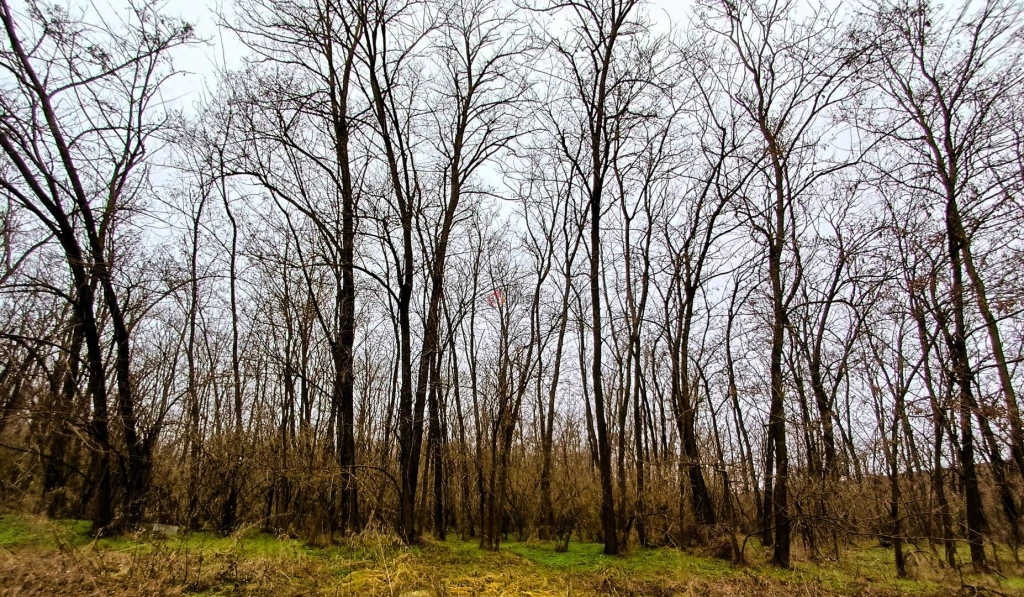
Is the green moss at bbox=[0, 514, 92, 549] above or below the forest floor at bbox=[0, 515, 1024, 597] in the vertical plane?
above

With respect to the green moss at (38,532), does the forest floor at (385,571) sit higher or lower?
lower

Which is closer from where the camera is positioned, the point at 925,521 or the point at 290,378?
the point at 925,521

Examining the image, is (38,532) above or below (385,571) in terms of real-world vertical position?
above

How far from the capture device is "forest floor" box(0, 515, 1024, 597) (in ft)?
16.1

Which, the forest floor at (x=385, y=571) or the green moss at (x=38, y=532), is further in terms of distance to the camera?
the green moss at (x=38, y=532)

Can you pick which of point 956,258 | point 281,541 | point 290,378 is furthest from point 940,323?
point 290,378

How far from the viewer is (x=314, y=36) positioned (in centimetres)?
827

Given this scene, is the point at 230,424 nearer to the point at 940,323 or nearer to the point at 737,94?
the point at 737,94

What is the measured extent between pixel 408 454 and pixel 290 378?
5.89m

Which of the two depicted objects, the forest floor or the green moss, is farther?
the green moss

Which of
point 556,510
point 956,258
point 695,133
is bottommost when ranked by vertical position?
point 556,510

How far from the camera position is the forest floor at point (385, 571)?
16.1ft

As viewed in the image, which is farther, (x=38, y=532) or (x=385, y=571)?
(x=38, y=532)

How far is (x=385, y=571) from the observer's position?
5816mm
